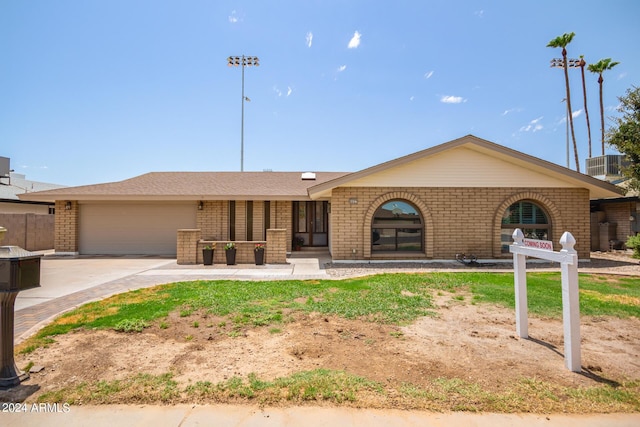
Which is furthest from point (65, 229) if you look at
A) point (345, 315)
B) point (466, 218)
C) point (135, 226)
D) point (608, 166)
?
point (608, 166)

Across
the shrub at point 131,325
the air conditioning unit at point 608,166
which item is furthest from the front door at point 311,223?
the air conditioning unit at point 608,166

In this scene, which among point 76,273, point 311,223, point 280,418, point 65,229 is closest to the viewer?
point 280,418

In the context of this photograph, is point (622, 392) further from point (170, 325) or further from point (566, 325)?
point (170, 325)

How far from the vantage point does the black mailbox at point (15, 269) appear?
3.32 m

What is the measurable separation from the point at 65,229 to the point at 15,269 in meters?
14.2

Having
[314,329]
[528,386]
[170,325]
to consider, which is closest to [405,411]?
[528,386]

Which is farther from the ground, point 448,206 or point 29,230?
point 448,206

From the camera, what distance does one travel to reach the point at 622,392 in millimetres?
3270

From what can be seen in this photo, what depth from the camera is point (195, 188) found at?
15.5 meters

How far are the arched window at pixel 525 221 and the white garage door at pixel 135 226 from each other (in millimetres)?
13697

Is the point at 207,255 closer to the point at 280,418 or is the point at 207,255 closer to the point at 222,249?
the point at 222,249

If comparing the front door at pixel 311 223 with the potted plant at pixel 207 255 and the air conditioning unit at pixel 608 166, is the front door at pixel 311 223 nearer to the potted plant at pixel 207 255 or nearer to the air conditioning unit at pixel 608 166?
the potted plant at pixel 207 255

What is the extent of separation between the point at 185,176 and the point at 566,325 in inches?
736

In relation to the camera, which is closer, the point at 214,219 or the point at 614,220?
the point at 214,219
